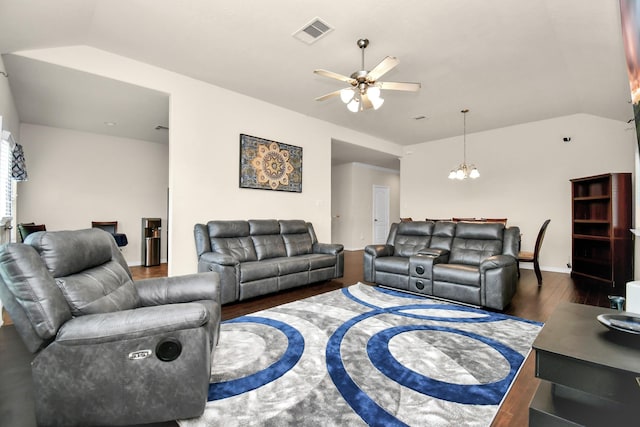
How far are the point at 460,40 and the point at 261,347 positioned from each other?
348cm

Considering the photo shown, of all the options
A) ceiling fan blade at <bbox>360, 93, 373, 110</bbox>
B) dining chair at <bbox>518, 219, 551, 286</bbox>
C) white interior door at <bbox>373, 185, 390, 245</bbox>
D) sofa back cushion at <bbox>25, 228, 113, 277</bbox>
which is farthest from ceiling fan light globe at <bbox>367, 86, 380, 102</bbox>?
white interior door at <bbox>373, 185, 390, 245</bbox>

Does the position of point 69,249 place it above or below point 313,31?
below

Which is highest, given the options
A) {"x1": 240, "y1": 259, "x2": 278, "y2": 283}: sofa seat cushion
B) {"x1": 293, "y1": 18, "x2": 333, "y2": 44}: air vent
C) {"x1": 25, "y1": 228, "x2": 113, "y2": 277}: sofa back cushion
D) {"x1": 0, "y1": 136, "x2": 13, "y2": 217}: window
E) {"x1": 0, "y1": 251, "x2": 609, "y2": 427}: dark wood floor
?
{"x1": 293, "y1": 18, "x2": 333, "y2": 44}: air vent

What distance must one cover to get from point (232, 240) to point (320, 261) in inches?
50.0

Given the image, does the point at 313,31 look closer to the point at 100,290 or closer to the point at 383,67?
the point at 383,67

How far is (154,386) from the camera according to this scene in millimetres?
1321

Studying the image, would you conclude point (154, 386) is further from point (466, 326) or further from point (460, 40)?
point (460, 40)

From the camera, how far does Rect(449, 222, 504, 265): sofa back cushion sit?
370 cm

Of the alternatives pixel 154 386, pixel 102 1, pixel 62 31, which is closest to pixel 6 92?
pixel 62 31

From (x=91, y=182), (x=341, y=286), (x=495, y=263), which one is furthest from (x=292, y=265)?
(x=91, y=182)

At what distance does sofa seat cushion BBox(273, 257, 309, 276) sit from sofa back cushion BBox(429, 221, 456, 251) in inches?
72.4

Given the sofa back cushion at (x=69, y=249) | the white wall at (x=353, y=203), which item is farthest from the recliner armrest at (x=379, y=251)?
the white wall at (x=353, y=203)

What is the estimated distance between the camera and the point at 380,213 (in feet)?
30.4

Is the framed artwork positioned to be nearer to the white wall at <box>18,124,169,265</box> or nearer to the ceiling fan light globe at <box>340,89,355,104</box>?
the ceiling fan light globe at <box>340,89,355,104</box>
